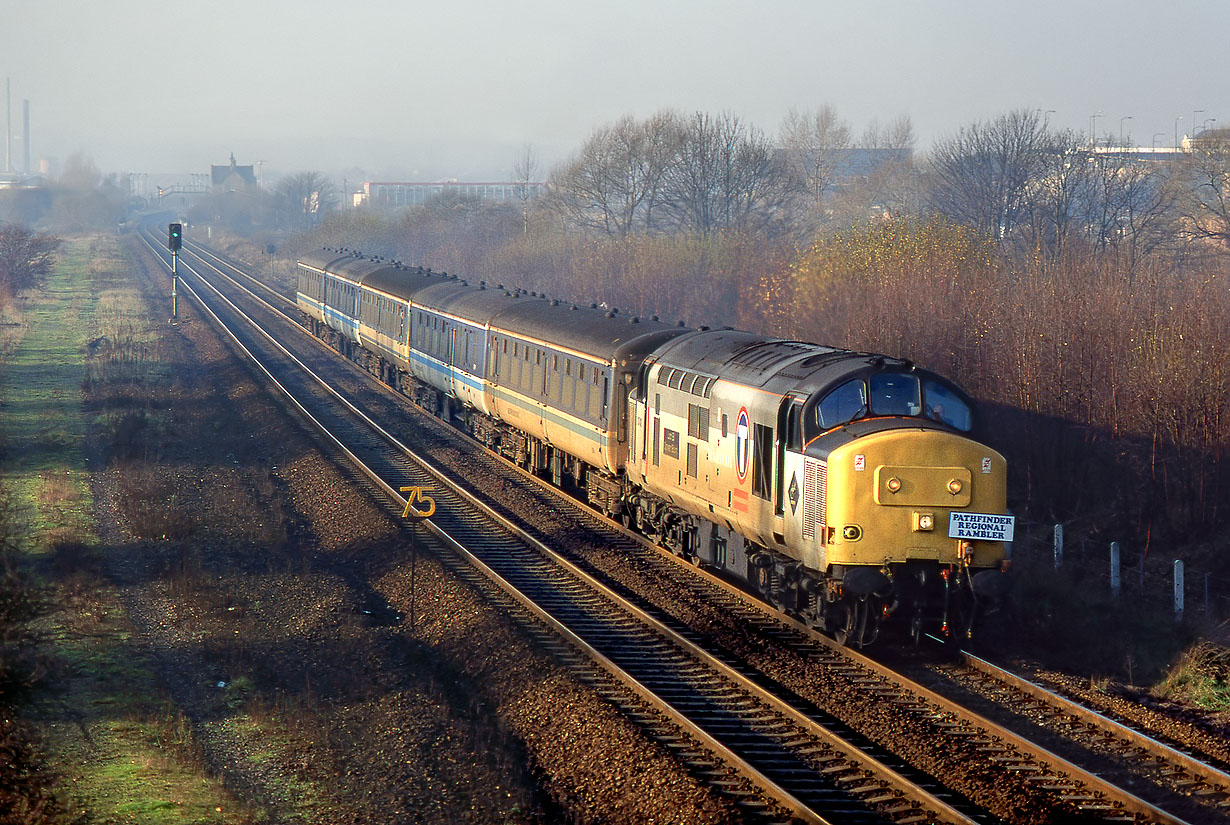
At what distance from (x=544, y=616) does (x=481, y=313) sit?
14744 millimetres

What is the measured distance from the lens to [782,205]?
6172cm

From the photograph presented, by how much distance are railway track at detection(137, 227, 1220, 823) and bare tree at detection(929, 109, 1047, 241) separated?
34.2m

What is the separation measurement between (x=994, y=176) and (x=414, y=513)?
117ft

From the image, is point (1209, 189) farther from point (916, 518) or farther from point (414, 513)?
point (916, 518)

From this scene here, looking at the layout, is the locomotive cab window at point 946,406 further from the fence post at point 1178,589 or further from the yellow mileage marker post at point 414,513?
the yellow mileage marker post at point 414,513

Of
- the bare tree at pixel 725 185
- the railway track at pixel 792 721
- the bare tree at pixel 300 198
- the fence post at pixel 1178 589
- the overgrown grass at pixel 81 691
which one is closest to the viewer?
the railway track at pixel 792 721

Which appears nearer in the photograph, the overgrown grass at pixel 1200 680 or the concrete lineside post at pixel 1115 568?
the overgrown grass at pixel 1200 680

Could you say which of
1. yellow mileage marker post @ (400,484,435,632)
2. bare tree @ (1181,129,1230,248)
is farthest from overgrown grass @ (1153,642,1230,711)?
bare tree @ (1181,129,1230,248)

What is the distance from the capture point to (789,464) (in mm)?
14281

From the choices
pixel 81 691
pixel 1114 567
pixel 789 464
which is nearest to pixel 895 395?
pixel 789 464

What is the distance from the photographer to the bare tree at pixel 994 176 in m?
46.9

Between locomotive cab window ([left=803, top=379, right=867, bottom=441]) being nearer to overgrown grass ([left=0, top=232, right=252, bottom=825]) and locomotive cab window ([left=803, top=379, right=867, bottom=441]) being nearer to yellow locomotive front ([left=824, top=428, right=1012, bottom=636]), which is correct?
yellow locomotive front ([left=824, top=428, right=1012, bottom=636])

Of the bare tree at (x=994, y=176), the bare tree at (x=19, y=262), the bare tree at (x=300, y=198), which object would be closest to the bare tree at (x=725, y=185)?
the bare tree at (x=994, y=176)

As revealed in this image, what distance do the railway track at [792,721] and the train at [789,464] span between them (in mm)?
652
